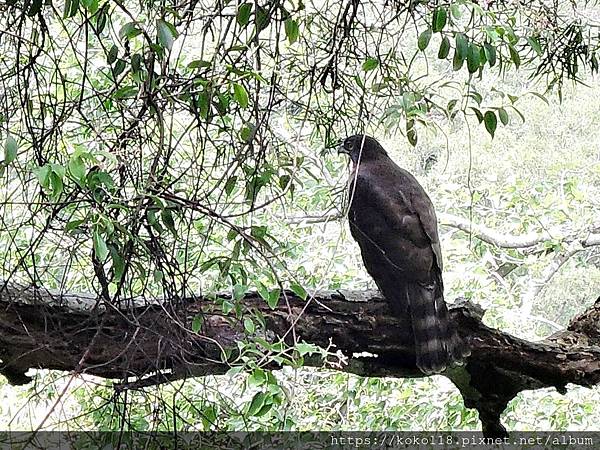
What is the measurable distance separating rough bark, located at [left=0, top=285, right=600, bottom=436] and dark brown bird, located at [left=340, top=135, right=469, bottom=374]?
1.5 inches

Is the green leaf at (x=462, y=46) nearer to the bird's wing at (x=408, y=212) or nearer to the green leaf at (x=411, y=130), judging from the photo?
the green leaf at (x=411, y=130)

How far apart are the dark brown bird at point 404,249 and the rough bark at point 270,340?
39mm

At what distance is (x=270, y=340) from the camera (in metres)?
1.41

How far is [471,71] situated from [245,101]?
267 mm

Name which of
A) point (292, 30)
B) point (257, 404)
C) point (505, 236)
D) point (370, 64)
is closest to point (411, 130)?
point (370, 64)

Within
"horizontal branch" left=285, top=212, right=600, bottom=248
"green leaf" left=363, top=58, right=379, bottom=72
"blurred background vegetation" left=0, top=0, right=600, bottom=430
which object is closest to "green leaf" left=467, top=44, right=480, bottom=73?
"blurred background vegetation" left=0, top=0, right=600, bottom=430

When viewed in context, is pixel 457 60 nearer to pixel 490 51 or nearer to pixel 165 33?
pixel 490 51

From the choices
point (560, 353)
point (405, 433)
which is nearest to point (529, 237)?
point (405, 433)

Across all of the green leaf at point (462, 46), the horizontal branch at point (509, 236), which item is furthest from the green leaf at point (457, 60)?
the horizontal branch at point (509, 236)

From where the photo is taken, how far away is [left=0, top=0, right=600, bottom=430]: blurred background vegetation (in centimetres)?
98

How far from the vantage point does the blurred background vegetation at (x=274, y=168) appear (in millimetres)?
978

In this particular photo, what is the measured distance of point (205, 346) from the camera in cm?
133

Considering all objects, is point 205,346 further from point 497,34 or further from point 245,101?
point 497,34

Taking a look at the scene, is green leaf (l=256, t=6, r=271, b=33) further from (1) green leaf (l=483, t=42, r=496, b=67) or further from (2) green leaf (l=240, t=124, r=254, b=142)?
(1) green leaf (l=483, t=42, r=496, b=67)
